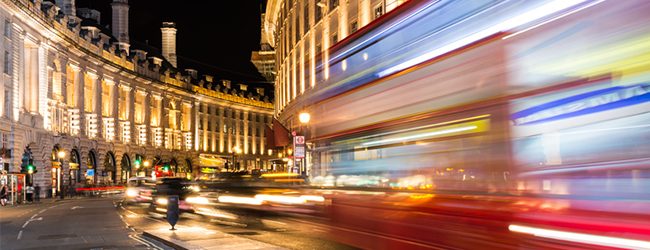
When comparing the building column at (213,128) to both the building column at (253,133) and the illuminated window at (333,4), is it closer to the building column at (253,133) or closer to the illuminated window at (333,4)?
the building column at (253,133)

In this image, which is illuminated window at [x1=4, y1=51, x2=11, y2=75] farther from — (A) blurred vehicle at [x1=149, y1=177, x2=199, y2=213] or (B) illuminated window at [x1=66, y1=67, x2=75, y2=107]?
(A) blurred vehicle at [x1=149, y1=177, x2=199, y2=213]

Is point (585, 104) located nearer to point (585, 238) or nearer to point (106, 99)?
point (585, 238)

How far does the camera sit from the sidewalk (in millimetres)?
12415

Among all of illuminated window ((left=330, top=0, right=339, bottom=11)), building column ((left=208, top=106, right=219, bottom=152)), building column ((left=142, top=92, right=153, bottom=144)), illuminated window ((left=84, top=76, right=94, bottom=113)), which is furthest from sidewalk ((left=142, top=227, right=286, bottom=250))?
building column ((left=208, top=106, right=219, bottom=152))

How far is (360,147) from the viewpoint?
29.3ft

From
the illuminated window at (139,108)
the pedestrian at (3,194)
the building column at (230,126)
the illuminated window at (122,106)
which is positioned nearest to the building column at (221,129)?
the building column at (230,126)

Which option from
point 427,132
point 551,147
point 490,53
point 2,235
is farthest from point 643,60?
point 2,235

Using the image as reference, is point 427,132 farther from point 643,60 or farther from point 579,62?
point 643,60

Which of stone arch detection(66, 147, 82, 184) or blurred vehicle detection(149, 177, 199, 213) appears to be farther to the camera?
stone arch detection(66, 147, 82, 184)

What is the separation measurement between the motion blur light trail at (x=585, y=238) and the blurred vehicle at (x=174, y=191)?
65.6 ft

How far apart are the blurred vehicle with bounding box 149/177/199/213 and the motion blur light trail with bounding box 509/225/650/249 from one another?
65.6 feet

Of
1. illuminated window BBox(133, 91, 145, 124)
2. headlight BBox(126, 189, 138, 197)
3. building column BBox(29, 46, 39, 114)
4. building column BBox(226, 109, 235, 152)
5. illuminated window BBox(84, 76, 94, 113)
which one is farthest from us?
building column BBox(226, 109, 235, 152)

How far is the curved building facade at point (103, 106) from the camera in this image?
46.2m

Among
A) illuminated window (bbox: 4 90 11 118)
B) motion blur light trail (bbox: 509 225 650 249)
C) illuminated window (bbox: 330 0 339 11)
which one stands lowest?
motion blur light trail (bbox: 509 225 650 249)
